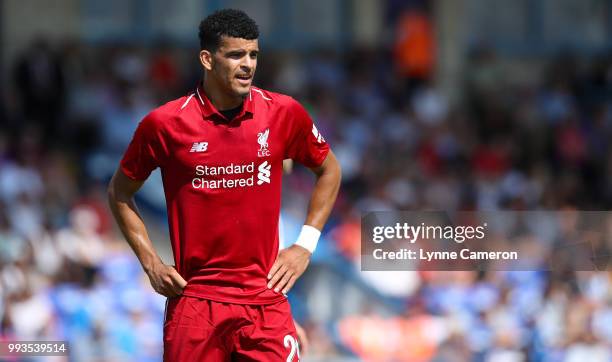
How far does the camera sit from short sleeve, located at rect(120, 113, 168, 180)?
5.37m

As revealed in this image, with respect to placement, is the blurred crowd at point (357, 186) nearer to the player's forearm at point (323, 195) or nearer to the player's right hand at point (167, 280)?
the player's forearm at point (323, 195)

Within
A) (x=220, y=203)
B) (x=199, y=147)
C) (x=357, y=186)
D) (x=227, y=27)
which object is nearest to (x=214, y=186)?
(x=220, y=203)

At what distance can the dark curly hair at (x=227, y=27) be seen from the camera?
536 cm

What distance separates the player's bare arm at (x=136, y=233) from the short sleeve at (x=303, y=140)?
715 millimetres

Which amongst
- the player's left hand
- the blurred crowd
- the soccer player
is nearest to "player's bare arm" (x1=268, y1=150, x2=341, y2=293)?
the player's left hand

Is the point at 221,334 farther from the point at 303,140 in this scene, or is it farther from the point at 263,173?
the point at 303,140

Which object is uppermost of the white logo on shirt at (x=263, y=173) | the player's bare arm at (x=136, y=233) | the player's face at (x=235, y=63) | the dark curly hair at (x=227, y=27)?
the dark curly hair at (x=227, y=27)

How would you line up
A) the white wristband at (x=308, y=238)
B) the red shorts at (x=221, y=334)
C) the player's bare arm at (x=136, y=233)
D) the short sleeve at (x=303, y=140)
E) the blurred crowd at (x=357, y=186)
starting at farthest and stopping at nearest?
the blurred crowd at (x=357, y=186)
the white wristband at (x=308, y=238)
the short sleeve at (x=303, y=140)
the player's bare arm at (x=136, y=233)
the red shorts at (x=221, y=334)

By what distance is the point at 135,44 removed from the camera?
16.3m

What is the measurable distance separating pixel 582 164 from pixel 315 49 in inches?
155

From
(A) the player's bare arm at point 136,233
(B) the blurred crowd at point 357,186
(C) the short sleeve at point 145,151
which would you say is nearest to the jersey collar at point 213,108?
(C) the short sleeve at point 145,151

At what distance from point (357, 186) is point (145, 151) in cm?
846

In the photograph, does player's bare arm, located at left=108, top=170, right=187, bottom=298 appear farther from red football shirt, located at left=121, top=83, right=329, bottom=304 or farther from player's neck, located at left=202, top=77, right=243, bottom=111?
player's neck, located at left=202, top=77, right=243, bottom=111

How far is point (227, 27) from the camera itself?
211 inches
